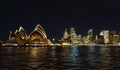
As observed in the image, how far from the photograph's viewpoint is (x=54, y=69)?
3875cm

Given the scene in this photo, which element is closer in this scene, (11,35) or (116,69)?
(116,69)

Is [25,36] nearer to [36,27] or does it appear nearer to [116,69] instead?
[36,27]

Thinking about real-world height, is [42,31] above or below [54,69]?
above

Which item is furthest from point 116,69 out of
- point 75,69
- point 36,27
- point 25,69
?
point 36,27

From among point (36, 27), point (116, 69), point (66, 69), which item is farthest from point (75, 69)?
point (36, 27)

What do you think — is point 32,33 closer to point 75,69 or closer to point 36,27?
point 36,27

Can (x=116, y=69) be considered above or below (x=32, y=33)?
below

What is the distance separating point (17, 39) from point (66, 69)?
526 feet

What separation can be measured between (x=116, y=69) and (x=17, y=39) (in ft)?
532

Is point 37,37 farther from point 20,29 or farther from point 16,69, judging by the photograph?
point 16,69

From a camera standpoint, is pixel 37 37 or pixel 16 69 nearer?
pixel 16 69

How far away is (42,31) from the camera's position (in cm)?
19525

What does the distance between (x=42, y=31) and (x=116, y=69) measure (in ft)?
517

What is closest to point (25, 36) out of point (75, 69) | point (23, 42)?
point (23, 42)
